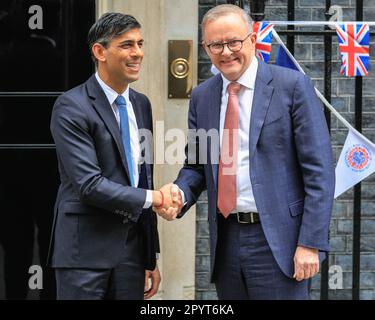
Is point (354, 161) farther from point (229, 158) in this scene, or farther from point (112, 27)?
point (112, 27)

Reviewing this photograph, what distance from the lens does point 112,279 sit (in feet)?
14.9

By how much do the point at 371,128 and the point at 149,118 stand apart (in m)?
2.22

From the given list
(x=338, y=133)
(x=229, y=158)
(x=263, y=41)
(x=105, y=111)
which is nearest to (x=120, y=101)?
(x=105, y=111)

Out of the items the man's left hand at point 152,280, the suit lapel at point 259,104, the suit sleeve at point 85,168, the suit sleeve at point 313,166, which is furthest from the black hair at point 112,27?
the man's left hand at point 152,280

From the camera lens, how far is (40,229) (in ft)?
21.2

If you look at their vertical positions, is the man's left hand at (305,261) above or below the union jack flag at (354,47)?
below

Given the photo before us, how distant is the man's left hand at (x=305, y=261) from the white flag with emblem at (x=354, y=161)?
142 cm

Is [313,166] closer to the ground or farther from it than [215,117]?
closer to the ground

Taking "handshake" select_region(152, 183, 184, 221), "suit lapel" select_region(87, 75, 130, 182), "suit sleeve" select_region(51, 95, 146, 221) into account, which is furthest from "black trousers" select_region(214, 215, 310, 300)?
"suit lapel" select_region(87, 75, 130, 182)

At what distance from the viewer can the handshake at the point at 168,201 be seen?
451 centimetres

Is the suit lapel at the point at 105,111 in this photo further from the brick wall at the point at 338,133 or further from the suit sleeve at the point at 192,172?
the brick wall at the point at 338,133

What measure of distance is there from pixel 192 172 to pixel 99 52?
0.76 m
